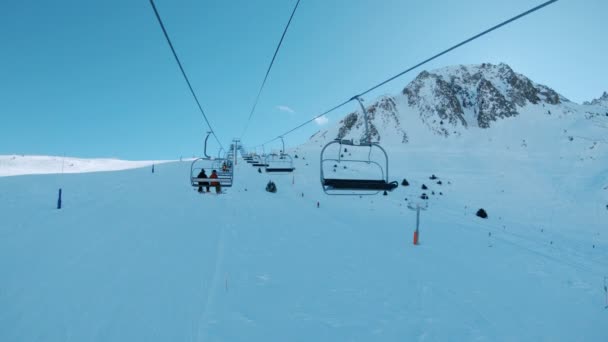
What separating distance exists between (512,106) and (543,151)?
40.4 m

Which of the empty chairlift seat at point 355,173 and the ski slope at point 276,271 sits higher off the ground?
the empty chairlift seat at point 355,173

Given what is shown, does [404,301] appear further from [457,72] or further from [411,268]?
[457,72]

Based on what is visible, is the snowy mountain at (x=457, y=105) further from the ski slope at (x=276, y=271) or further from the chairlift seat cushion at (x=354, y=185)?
the chairlift seat cushion at (x=354, y=185)

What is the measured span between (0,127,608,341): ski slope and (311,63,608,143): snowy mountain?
198 feet

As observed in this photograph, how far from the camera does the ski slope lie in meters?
6.26

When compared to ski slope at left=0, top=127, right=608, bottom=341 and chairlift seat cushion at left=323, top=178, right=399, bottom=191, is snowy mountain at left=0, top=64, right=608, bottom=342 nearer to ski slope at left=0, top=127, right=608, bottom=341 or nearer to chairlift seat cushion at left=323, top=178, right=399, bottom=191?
ski slope at left=0, top=127, right=608, bottom=341

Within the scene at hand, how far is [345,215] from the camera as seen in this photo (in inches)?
752

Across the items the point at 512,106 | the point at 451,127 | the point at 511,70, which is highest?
the point at 511,70

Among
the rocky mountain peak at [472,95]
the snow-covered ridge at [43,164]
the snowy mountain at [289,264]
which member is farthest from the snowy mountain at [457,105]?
the snow-covered ridge at [43,164]

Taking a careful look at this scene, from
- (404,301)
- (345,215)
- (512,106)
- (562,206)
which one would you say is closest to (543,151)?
(562,206)

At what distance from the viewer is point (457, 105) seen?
285ft

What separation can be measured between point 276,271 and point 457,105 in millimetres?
94201

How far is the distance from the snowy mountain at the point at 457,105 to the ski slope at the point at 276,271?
198ft

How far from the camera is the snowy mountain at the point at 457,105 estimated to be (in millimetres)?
76500
